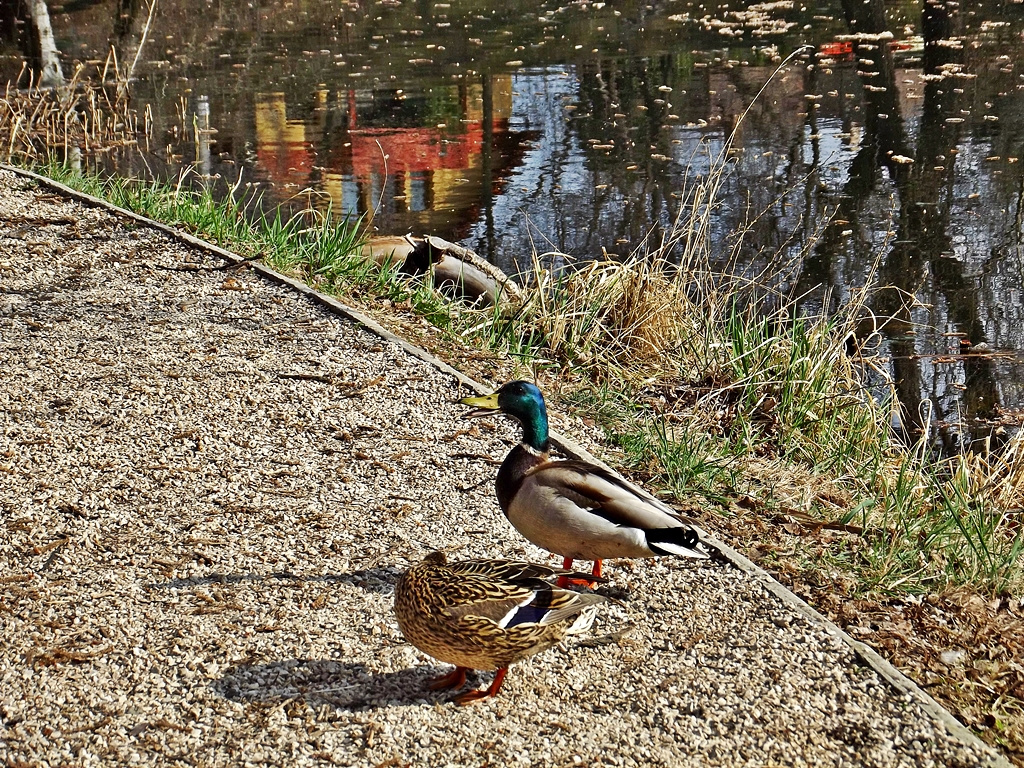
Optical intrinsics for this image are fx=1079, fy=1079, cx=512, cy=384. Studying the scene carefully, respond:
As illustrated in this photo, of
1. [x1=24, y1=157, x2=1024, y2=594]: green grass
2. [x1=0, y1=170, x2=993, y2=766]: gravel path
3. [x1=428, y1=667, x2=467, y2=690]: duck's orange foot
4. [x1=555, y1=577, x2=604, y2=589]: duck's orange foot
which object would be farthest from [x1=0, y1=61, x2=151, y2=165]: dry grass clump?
[x1=428, y1=667, x2=467, y2=690]: duck's orange foot

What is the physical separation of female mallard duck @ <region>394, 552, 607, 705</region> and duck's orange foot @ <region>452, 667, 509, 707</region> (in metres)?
0.07

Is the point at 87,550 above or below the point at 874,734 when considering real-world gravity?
above

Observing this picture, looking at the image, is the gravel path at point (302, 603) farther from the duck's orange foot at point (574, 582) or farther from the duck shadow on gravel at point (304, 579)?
the duck's orange foot at point (574, 582)

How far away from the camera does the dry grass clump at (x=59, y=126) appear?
9.69m

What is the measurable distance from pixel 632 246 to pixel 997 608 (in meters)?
5.09

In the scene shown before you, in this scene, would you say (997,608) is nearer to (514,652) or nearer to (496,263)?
(514,652)

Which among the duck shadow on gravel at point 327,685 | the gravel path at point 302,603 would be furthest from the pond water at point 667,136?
the duck shadow on gravel at point 327,685

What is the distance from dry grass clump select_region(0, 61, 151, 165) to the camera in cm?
969

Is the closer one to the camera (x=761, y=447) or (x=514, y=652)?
(x=514, y=652)

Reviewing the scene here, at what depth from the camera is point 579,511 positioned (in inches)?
135

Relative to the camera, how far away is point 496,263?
27.7ft

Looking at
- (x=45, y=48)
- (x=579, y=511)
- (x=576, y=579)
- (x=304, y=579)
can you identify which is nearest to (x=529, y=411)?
(x=579, y=511)

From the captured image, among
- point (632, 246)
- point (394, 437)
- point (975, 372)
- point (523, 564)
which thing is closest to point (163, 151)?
point (632, 246)

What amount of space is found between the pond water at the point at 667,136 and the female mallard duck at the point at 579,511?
2836 mm
